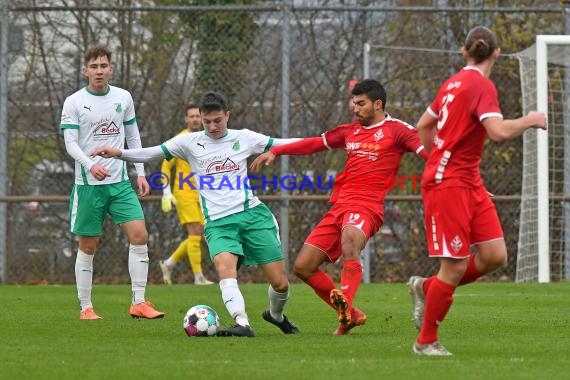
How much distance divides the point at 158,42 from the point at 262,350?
27.1ft

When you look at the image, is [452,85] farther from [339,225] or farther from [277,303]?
[277,303]

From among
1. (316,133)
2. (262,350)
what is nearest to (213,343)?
(262,350)

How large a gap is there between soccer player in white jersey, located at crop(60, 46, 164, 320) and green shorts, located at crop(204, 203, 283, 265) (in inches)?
57.8

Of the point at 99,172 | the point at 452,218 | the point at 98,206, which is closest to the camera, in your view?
the point at 452,218

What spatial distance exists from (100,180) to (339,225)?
6.82 feet

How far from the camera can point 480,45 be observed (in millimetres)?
6762

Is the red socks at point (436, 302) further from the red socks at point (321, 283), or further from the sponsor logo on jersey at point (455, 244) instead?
the red socks at point (321, 283)

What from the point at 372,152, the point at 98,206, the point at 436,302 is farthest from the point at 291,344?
the point at 98,206

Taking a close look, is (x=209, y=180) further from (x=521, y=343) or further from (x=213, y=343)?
(x=521, y=343)

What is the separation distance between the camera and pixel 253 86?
597 inches

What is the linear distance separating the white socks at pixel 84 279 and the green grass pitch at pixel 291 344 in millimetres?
156

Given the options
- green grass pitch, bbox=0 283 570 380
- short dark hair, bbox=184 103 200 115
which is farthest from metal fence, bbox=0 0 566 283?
green grass pitch, bbox=0 283 570 380

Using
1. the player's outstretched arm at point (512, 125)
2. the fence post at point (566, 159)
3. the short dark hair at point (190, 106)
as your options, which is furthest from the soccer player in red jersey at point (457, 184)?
the fence post at point (566, 159)

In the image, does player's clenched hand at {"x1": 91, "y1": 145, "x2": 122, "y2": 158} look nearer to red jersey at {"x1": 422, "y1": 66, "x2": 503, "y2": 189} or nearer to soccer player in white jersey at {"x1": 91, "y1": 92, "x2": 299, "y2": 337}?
soccer player in white jersey at {"x1": 91, "y1": 92, "x2": 299, "y2": 337}
